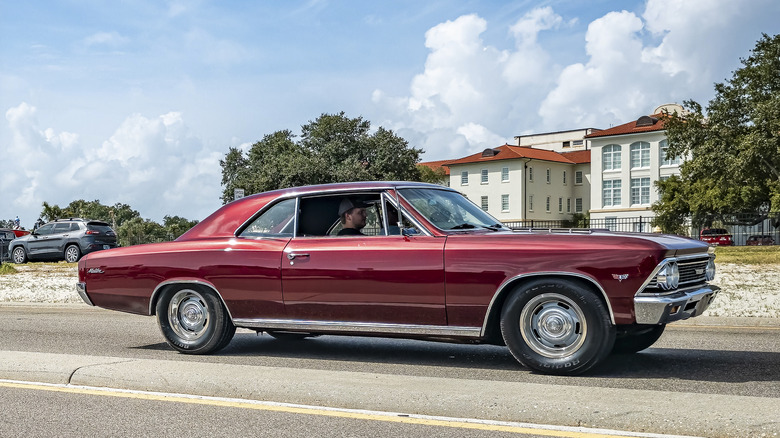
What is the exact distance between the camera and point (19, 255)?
106ft

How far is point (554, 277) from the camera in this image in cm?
657

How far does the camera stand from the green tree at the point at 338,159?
70.8m

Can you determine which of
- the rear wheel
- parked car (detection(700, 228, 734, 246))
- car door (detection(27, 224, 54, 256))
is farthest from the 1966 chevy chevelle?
parked car (detection(700, 228, 734, 246))

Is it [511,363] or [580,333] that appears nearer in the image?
[580,333]

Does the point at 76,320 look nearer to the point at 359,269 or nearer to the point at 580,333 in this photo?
the point at 359,269

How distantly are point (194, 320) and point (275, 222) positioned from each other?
129cm

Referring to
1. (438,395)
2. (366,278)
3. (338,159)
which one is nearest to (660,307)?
(438,395)

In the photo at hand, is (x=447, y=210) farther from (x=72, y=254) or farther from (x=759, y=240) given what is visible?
(x=759, y=240)

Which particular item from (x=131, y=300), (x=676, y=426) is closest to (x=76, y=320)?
(x=131, y=300)

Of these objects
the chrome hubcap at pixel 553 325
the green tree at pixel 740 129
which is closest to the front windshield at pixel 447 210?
the chrome hubcap at pixel 553 325

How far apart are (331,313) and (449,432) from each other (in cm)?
262

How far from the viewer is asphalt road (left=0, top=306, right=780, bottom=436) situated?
201 inches

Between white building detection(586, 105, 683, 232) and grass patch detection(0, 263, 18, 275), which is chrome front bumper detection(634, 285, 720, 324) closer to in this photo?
grass patch detection(0, 263, 18, 275)

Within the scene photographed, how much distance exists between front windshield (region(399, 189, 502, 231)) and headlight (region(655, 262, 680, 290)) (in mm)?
1644
